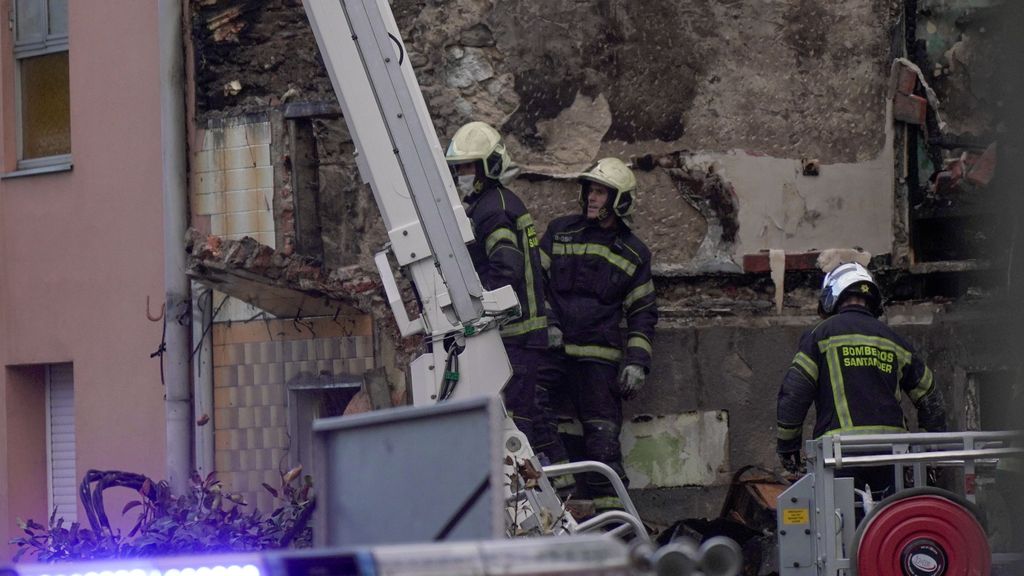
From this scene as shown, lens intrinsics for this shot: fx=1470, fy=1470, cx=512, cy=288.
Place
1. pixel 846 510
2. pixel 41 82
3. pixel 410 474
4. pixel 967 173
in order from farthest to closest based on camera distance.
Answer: pixel 41 82
pixel 967 173
pixel 846 510
pixel 410 474

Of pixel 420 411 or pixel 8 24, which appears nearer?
pixel 420 411

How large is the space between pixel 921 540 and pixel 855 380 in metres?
1.22

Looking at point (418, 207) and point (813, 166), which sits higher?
point (813, 166)

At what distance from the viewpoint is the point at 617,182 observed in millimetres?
7926

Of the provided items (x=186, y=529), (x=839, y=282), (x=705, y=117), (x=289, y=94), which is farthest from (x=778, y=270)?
(x=186, y=529)

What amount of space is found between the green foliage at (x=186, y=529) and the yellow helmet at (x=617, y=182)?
7.41ft

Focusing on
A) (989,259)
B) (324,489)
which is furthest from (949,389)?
(324,489)

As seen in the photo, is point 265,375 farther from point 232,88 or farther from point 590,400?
point 590,400

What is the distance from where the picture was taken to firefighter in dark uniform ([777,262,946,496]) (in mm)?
6102

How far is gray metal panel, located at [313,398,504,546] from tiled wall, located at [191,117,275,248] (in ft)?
20.7

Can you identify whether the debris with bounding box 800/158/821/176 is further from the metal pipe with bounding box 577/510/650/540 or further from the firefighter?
the metal pipe with bounding box 577/510/650/540

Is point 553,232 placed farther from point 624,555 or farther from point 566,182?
point 624,555

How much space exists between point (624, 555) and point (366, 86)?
5.03 metres

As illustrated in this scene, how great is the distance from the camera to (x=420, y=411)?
270 centimetres
